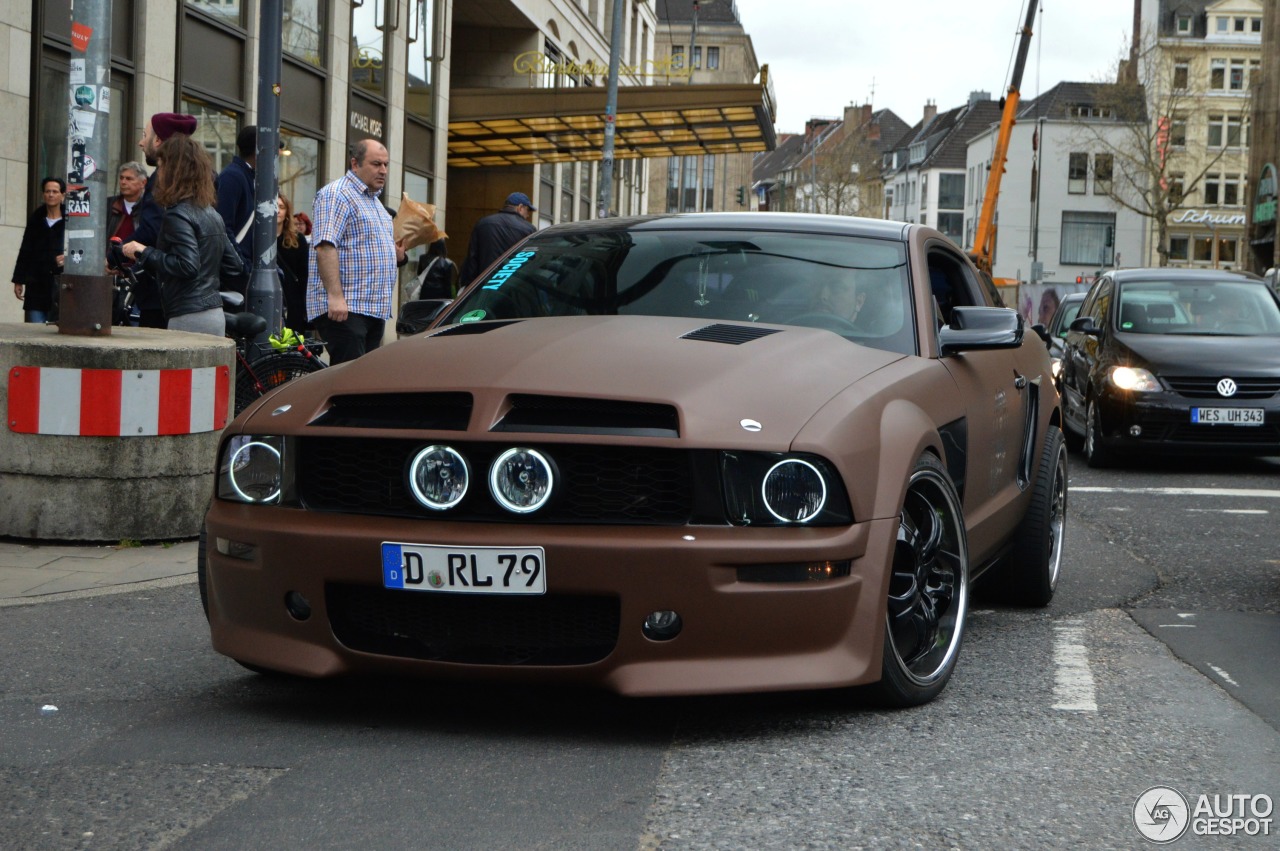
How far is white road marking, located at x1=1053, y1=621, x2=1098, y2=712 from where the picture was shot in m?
4.66

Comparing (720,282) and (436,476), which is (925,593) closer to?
(720,282)

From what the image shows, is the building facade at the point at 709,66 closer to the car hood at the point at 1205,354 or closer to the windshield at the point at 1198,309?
the windshield at the point at 1198,309

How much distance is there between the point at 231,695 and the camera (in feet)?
15.1

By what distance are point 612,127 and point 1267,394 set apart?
18.8m

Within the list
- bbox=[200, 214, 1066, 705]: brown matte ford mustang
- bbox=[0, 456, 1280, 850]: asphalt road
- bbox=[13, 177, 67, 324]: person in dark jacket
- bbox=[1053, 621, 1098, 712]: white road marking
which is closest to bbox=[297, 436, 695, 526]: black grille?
bbox=[200, 214, 1066, 705]: brown matte ford mustang

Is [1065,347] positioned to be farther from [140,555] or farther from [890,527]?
[890,527]

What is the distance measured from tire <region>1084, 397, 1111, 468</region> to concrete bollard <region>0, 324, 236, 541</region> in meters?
7.77

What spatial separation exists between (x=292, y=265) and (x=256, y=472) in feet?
25.4

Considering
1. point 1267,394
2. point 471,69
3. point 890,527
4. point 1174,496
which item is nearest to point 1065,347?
point 1267,394

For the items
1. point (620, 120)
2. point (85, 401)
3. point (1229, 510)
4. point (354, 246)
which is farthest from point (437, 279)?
point (620, 120)

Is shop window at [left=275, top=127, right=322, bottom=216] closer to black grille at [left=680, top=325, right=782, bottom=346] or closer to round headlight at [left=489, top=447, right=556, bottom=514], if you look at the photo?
black grille at [left=680, top=325, right=782, bottom=346]

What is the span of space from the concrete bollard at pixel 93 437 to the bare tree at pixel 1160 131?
62.8m

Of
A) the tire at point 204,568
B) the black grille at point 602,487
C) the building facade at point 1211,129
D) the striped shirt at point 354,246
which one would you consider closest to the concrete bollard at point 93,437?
the striped shirt at point 354,246

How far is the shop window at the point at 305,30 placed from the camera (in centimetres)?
2122
